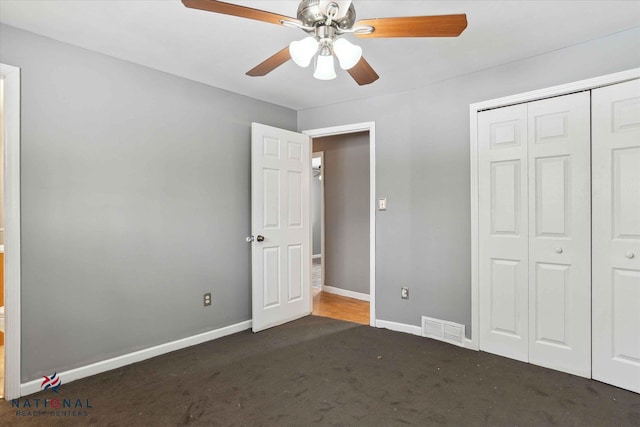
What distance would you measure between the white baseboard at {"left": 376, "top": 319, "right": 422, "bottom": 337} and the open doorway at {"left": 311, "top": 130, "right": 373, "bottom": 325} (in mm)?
989

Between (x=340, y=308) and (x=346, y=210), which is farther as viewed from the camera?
(x=346, y=210)

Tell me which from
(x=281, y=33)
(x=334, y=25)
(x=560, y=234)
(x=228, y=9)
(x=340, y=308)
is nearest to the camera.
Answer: (x=228, y=9)

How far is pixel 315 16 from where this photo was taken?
5.23 ft

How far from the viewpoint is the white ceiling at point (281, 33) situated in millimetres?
2053

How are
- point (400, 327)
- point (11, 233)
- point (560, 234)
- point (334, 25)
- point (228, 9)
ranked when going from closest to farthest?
point (228, 9), point (334, 25), point (11, 233), point (560, 234), point (400, 327)

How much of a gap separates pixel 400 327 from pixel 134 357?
7.69 ft

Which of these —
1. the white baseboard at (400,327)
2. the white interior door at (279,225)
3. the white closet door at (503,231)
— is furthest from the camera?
the white interior door at (279,225)

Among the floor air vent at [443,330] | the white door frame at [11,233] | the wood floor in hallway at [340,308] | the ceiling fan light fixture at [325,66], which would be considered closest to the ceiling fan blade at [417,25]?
the ceiling fan light fixture at [325,66]

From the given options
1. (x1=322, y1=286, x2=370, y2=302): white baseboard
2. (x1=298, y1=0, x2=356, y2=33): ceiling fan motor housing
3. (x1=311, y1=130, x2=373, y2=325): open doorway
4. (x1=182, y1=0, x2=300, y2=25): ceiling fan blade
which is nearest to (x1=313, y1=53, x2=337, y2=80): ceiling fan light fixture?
(x1=298, y1=0, x2=356, y2=33): ceiling fan motor housing

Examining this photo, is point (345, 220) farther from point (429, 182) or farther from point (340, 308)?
point (429, 182)

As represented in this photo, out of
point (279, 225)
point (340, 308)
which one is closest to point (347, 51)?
point (279, 225)

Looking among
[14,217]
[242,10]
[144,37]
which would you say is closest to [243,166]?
[144,37]

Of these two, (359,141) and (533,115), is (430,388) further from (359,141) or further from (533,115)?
(359,141)

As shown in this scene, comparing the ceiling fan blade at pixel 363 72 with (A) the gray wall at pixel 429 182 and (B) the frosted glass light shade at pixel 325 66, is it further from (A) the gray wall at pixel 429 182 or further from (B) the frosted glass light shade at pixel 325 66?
(A) the gray wall at pixel 429 182
